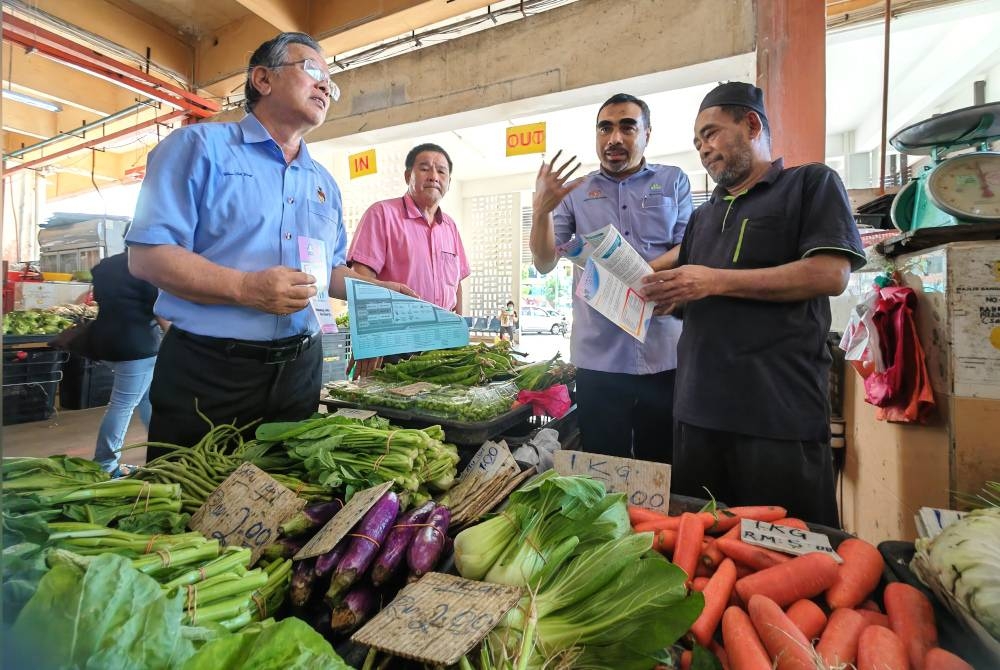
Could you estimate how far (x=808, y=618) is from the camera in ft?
3.15

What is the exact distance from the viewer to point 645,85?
12.9 ft

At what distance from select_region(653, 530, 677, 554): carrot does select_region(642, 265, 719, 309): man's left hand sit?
0.81 meters

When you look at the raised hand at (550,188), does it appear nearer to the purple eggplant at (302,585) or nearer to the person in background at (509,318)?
the purple eggplant at (302,585)

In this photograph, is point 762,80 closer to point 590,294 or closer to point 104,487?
point 590,294

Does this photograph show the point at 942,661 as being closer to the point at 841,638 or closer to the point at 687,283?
the point at 841,638

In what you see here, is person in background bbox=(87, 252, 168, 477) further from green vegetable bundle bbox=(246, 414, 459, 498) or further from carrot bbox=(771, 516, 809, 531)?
carrot bbox=(771, 516, 809, 531)

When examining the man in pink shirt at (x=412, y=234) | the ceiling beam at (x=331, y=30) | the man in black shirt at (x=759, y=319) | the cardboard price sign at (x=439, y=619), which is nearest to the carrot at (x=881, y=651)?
the cardboard price sign at (x=439, y=619)

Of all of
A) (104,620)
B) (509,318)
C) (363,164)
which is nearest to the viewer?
(104,620)

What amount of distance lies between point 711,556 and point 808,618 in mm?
222

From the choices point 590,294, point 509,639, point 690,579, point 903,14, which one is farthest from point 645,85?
point 509,639

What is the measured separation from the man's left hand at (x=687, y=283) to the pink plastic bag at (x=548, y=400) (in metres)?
0.71

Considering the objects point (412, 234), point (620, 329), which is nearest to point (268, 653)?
point (620, 329)

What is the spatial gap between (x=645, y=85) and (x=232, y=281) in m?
3.76

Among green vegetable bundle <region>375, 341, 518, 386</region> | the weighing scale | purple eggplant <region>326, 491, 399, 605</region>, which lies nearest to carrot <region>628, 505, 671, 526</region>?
purple eggplant <region>326, 491, 399, 605</region>
